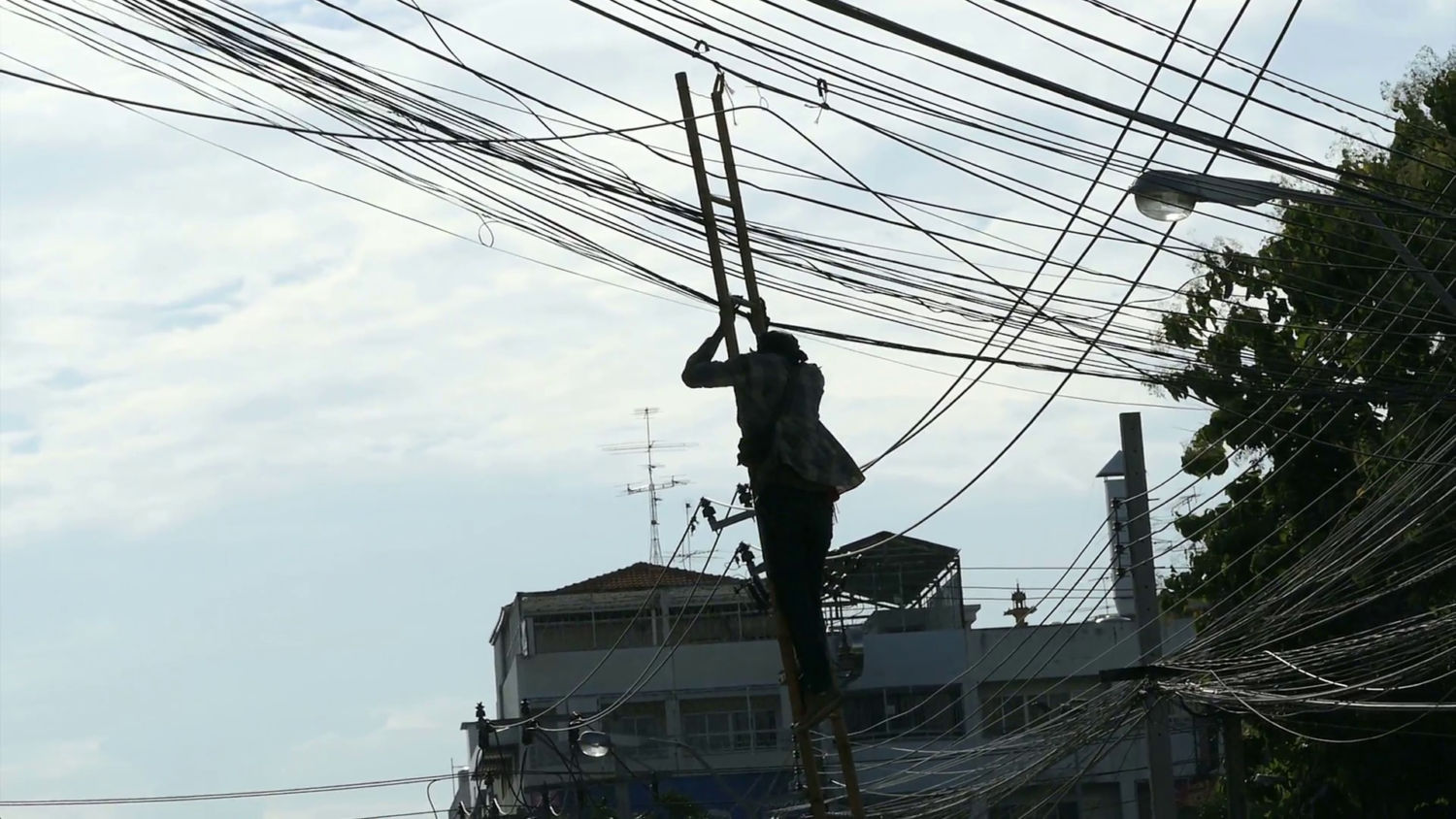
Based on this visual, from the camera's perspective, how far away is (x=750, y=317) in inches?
338

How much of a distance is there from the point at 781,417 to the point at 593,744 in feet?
41.9

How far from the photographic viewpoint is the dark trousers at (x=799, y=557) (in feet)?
27.0

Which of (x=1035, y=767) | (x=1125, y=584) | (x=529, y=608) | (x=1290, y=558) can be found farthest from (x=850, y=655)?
(x=529, y=608)

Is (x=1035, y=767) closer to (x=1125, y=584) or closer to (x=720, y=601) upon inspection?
(x=1125, y=584)

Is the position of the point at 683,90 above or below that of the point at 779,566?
above

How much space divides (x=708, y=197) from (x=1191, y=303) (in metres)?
13.3

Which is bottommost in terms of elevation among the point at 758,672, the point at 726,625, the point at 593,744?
the point at 593,744

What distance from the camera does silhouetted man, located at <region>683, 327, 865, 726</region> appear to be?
8.16 metres

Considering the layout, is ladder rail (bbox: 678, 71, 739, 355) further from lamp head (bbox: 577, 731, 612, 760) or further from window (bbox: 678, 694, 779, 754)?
window (bbox: 678, 694, 779, 754)

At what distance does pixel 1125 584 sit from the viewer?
4150 cm

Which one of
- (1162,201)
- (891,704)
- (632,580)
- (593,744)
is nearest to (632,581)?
(632,580)

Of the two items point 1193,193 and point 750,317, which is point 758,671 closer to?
point 1193,193

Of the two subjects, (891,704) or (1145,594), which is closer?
(1145,594)

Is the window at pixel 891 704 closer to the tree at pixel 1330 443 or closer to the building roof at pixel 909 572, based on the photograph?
the building roof at pixel 909 572
